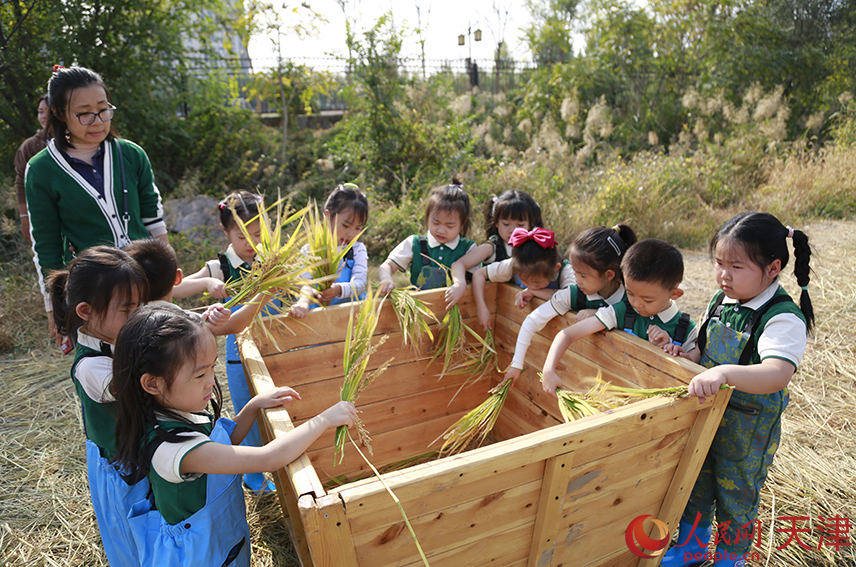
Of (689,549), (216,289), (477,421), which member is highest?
(216,289)

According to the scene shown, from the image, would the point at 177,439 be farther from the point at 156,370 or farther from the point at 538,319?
the point at 538,319

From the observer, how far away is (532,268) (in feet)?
8.98

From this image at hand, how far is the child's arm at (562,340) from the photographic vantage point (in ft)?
7.54

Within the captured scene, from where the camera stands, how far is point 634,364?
223cm

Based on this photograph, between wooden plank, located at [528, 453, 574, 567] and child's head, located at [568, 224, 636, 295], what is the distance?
107 centimetres

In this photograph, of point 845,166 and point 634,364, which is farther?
point 845,166

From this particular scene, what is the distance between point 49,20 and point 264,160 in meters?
3.57

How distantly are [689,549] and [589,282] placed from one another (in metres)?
1.28

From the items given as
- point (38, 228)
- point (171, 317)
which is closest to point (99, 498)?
point (171, 317)

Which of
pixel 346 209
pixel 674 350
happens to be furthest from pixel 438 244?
pixel 674 350

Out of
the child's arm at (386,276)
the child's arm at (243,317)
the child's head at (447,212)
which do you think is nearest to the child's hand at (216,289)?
the child's arm at (243,317)

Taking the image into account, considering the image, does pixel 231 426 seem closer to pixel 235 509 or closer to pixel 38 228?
pixel 235 509

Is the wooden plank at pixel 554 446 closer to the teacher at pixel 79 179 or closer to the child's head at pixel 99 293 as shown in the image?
the child's head at pixel 99 293

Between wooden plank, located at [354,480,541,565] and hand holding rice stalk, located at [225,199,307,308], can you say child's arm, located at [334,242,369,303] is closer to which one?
hand holding rice stalk, located at [225,199,307,308]
